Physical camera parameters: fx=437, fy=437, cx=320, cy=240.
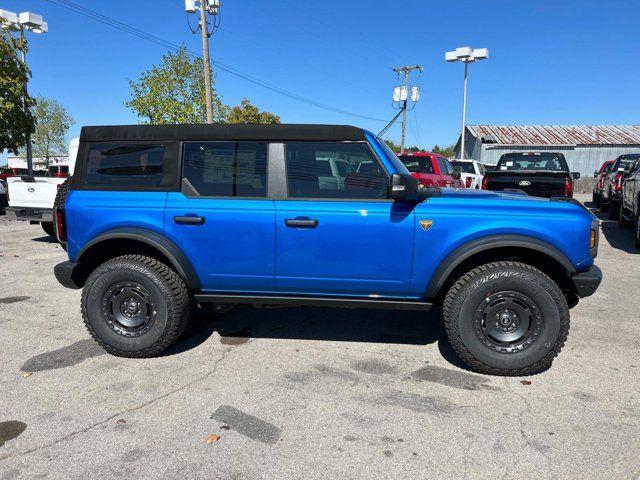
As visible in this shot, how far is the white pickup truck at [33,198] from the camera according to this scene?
28.3ft

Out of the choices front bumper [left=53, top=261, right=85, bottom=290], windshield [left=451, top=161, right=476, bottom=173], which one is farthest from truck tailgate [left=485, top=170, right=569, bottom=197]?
front bumper [left=53, top=261, right=85, bottom=290]

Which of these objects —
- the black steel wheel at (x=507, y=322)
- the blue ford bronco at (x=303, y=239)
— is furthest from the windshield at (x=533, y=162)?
the black steel wheel at (x=507, y=322)

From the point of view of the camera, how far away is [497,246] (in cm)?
327

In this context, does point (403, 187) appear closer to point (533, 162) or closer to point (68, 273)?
point (68, 273)

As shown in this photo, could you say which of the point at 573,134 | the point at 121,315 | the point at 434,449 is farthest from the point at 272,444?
the point at 573,134

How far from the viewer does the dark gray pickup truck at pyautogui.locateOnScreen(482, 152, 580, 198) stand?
34.0 feet

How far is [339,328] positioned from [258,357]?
1.02 meters

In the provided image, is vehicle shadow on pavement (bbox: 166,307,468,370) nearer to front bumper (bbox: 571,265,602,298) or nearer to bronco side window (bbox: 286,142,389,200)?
front bumper (bbox: 571,265,602,298)

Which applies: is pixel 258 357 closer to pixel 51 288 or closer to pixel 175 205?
pixel 175 205

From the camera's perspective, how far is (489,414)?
288cm

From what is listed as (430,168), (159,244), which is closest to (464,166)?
(430,168)

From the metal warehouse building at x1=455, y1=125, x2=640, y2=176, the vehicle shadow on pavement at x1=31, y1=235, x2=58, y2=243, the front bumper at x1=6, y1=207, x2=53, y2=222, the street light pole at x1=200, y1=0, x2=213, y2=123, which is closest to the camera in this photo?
the front bumper at x1=6, y1=207, x2=53, y2=222

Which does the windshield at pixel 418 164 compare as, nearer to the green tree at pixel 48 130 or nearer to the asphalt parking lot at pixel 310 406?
the asphalt parking lot at pixel 310 406

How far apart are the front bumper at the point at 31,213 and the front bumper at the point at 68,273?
5.66m
